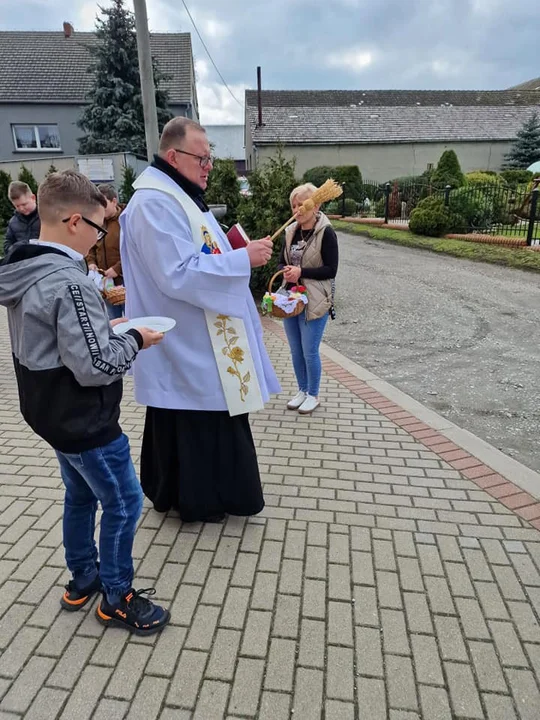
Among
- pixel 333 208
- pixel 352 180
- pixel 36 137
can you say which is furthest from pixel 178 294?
pixel 36 137

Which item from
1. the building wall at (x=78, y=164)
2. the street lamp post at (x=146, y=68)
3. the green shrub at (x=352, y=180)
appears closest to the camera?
the street lamp post at (x=146, y=68)

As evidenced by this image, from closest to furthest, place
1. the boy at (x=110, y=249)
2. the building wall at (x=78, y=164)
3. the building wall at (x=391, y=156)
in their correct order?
the boy at (x=110, y=249) → the building wall at (x=78, y=164) → the building wall at (x=391, y=156)

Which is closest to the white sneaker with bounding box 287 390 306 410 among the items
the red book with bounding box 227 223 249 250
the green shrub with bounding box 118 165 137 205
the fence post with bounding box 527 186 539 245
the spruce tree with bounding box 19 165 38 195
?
the red book with bounding box 227 223 249 250

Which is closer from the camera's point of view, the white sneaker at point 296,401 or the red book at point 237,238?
the red book at point 237,238

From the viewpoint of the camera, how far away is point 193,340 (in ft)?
8.05

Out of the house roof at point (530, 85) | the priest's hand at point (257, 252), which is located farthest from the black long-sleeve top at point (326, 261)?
the house roof at point (530, 85)

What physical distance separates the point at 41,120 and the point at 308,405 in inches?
1003

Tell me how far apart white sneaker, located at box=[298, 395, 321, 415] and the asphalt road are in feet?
3.58

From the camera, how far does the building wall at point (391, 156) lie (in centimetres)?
3166

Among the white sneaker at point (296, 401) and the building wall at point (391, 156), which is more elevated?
the building wall at point (391, 156)

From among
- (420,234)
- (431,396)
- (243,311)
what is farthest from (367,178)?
(243,311)

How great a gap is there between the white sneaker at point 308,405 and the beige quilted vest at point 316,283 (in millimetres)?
775

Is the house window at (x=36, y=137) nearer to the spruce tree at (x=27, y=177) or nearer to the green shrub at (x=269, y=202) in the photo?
the spruce tree at (x=27, y=177)

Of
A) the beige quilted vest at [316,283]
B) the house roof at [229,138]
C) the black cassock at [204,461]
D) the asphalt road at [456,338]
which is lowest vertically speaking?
the asphalt road at [456,338]
